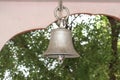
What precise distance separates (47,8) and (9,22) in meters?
0.31

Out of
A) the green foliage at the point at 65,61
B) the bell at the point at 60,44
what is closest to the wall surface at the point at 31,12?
the bell at the point at 60,44

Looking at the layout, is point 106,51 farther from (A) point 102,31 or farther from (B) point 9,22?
(B) point 9,22

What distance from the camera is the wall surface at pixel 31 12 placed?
254 centimetres

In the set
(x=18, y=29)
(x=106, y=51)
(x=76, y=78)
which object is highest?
(x=18, y=29)

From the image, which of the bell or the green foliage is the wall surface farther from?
the green foliage

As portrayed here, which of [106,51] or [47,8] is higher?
[47,8]

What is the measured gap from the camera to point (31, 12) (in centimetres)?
256

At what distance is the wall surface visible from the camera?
8.35 feet

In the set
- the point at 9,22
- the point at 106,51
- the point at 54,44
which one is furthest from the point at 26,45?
the point at 54,44

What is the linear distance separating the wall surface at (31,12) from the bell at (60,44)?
24.3 inches

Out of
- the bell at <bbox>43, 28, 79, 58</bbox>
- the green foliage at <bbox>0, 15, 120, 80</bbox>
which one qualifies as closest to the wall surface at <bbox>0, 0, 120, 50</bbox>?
the bell at <bbox>43, 28, 79, 58</bbox>

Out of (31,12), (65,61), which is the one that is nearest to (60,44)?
(31,12)

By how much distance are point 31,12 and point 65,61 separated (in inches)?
77.8

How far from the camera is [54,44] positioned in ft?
6.30
